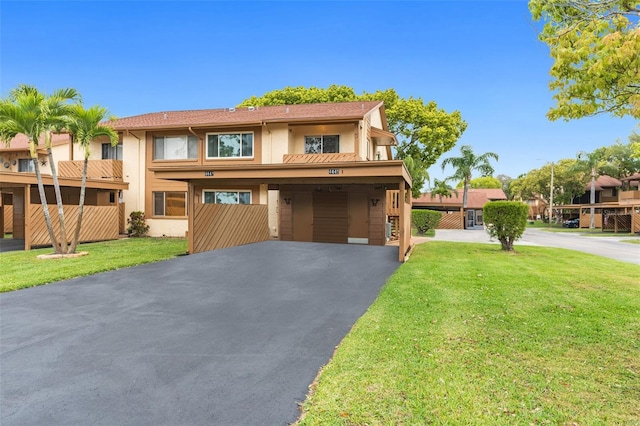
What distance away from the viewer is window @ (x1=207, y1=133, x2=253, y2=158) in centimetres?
1942

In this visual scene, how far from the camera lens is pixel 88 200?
66.5ft

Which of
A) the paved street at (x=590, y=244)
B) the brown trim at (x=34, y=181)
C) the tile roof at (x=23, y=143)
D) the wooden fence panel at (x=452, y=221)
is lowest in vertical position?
the paved street at (x=590, y=244)

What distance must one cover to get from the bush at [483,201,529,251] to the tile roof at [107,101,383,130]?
744 cm

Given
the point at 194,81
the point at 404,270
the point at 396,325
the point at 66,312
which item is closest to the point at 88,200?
the point at 194,81

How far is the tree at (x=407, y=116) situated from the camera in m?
32.2

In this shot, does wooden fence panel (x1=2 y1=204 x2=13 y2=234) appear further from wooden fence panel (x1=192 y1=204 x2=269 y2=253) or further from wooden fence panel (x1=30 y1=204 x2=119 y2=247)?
wooden fence panel (x1=192 y1=204 x2=269 y2=253)

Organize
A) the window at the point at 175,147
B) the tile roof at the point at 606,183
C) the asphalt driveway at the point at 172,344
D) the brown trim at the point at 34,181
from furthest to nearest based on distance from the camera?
the tile roof at the point at 606,183, the window at the point at 175,147, the brown trim at the point at 34,181, the asphalt driveway at the point at 172,344

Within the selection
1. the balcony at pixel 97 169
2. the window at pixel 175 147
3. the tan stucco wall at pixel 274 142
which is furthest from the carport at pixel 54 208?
the tan stucco wall at pixel 274 142

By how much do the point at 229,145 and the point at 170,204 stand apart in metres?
5.06

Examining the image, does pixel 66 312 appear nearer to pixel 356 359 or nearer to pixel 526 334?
pixel 356 359

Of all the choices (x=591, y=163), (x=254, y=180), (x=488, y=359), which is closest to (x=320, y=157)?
(x=254, y=180)

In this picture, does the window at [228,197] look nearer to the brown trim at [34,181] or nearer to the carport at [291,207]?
the carport at [291,207]

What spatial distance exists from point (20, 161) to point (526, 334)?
3349 cm

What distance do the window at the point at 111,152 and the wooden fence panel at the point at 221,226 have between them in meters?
10.9
